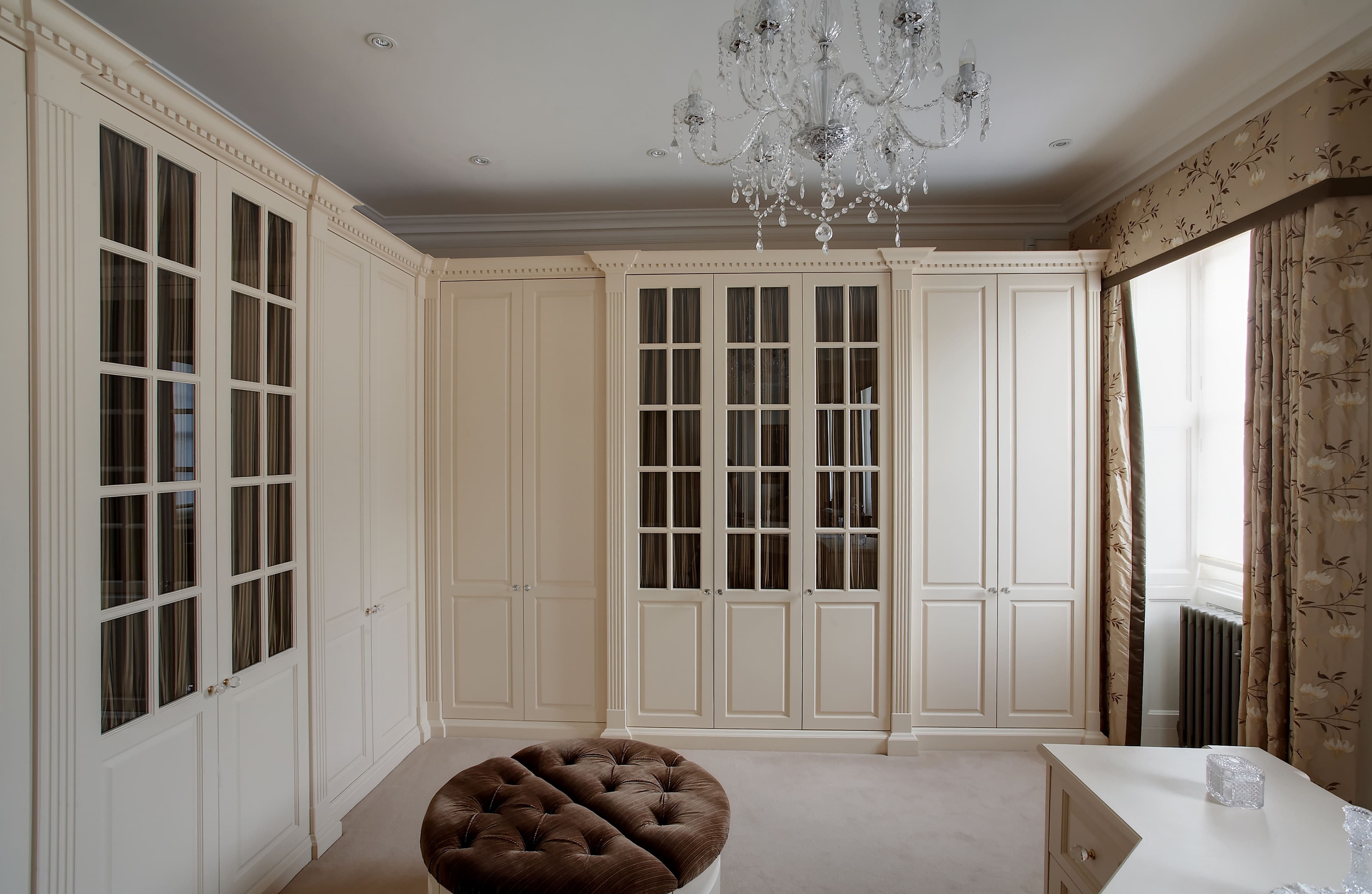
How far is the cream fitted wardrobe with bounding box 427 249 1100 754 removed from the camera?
311cm

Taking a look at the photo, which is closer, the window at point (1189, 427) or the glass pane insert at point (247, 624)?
the glass pane insert at point (247, 624)

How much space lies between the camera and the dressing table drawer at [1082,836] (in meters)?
1.35

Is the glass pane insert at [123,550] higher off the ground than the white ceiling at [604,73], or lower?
→ lower

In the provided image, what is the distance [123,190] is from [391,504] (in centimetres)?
162

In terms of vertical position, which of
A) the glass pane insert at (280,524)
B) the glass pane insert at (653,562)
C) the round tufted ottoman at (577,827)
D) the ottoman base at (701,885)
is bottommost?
the ottoman base at (701,885)

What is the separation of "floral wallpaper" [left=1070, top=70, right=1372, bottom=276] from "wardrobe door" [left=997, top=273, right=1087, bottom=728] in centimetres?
39

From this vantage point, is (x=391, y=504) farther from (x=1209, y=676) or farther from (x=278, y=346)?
(x=1209, y=676)

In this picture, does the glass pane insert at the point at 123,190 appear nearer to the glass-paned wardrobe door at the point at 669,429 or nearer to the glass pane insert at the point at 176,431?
the glass pane insert at the point at 176,431

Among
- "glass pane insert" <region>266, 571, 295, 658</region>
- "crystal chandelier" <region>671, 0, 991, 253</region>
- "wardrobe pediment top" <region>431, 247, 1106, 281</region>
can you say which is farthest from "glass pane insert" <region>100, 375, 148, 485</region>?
"wardrobe pediment top" <region>431, 247, 1106, 281</region>

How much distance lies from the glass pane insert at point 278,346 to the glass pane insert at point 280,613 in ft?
2.24

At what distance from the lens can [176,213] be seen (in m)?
1.77

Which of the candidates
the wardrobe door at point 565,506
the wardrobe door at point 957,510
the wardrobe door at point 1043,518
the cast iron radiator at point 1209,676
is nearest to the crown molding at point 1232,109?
the wardrobe door at point 1043,518

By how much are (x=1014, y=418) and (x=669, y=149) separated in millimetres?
2137

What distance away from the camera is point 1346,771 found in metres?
1.93
